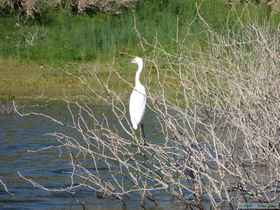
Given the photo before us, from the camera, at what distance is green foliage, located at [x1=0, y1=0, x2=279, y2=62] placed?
2372 centimetres

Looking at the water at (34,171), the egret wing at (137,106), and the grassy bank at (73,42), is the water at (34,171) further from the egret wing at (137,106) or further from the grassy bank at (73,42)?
the grassy bank at (73,42)

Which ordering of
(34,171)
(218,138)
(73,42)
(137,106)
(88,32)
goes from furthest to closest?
(88,32) → (73,42) → (137,106) → (34,171) → (218,138)

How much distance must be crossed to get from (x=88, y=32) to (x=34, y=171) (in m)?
12.3

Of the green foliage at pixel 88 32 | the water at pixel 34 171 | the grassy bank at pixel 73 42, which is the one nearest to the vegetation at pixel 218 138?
the water at pixel 34 171

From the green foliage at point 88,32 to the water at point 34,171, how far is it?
5380 mm

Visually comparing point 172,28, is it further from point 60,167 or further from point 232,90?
point 232,90

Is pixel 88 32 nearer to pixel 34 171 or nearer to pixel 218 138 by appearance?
pixel 34 171

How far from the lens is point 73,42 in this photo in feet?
80.2

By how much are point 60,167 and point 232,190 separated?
4.41 meters

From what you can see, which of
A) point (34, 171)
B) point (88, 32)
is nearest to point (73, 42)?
point (88, 32)

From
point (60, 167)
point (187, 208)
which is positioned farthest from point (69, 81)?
point (187, 208)

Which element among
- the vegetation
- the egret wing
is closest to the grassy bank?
the egret wing

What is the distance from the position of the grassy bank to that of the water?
3986mm

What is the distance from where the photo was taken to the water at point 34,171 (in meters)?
10.8
